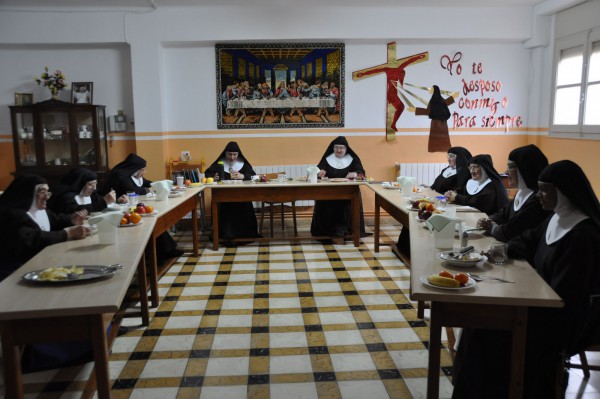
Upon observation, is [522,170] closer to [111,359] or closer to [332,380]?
[332,380]

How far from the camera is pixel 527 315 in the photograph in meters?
2.23

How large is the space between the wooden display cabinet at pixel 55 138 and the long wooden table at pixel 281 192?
219cm

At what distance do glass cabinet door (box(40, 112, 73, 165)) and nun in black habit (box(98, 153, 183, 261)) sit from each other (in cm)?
191

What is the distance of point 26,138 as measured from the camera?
22.8 feet

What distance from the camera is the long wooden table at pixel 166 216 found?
162 inches

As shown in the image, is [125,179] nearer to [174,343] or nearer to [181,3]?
[174,343]

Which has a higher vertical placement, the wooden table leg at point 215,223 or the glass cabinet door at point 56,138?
the glass cabinet door at point 56,138

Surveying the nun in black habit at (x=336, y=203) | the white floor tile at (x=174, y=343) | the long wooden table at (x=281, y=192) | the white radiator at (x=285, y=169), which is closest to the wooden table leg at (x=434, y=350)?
the white floor tile at (x=174, y=343)

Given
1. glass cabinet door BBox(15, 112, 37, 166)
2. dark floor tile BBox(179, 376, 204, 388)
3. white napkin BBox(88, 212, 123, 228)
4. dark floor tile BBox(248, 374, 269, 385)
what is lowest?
dark floor tile BBox(179, 376, 204, 388)

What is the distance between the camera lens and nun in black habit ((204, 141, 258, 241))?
6.50 metres

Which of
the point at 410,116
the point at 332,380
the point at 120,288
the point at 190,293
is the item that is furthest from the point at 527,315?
the point at 410,116

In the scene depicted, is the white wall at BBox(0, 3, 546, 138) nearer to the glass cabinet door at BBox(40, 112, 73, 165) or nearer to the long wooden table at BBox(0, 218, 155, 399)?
the glass cabinet door at BBox(40, 112, 73, 165)

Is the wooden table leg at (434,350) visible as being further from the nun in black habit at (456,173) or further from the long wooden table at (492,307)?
the nun in black habit at (456,173)

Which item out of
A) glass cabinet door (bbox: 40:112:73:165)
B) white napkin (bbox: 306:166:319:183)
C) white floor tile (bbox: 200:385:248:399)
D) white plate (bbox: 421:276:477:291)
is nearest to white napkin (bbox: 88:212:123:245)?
white floor tile (bbox: 200:385:248:399)
